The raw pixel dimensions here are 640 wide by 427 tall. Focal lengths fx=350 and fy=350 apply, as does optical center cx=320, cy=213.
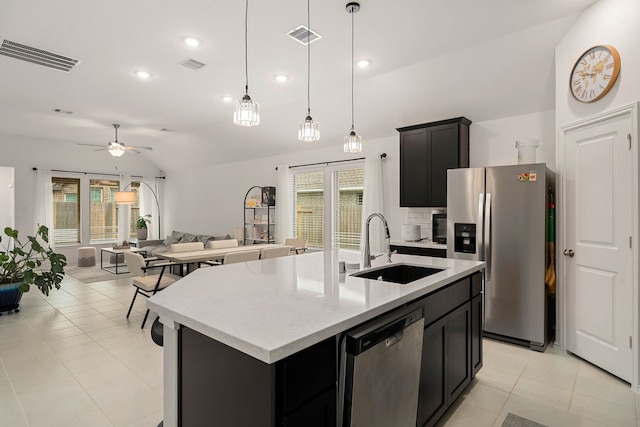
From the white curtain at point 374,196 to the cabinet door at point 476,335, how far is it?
270 centimetres

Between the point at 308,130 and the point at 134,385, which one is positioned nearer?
the point at 134,385

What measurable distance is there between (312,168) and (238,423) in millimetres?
5721

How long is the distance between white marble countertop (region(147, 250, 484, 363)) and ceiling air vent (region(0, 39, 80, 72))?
10.9 ft

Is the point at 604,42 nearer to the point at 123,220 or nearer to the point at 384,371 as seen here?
the point at 384,371

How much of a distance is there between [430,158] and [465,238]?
1.28 metres

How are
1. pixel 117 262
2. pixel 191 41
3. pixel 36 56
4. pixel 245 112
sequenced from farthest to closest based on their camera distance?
pixel 117 262 < pixel 36 56 < pixel 191 41 < pixel 245 112

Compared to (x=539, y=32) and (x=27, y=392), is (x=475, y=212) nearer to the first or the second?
(x=539, y=32)

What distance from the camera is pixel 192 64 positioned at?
13.3ft

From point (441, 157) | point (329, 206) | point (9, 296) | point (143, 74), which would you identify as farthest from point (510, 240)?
point (9, 296)

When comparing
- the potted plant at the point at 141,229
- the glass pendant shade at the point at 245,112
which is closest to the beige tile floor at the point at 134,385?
the glass pendant shade at the point at 245,112

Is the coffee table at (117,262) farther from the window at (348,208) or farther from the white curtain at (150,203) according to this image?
the window at (348,208)

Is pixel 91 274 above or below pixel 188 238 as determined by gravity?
below

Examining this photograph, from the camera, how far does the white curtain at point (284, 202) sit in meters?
7.05

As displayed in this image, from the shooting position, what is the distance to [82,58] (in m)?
3.89
